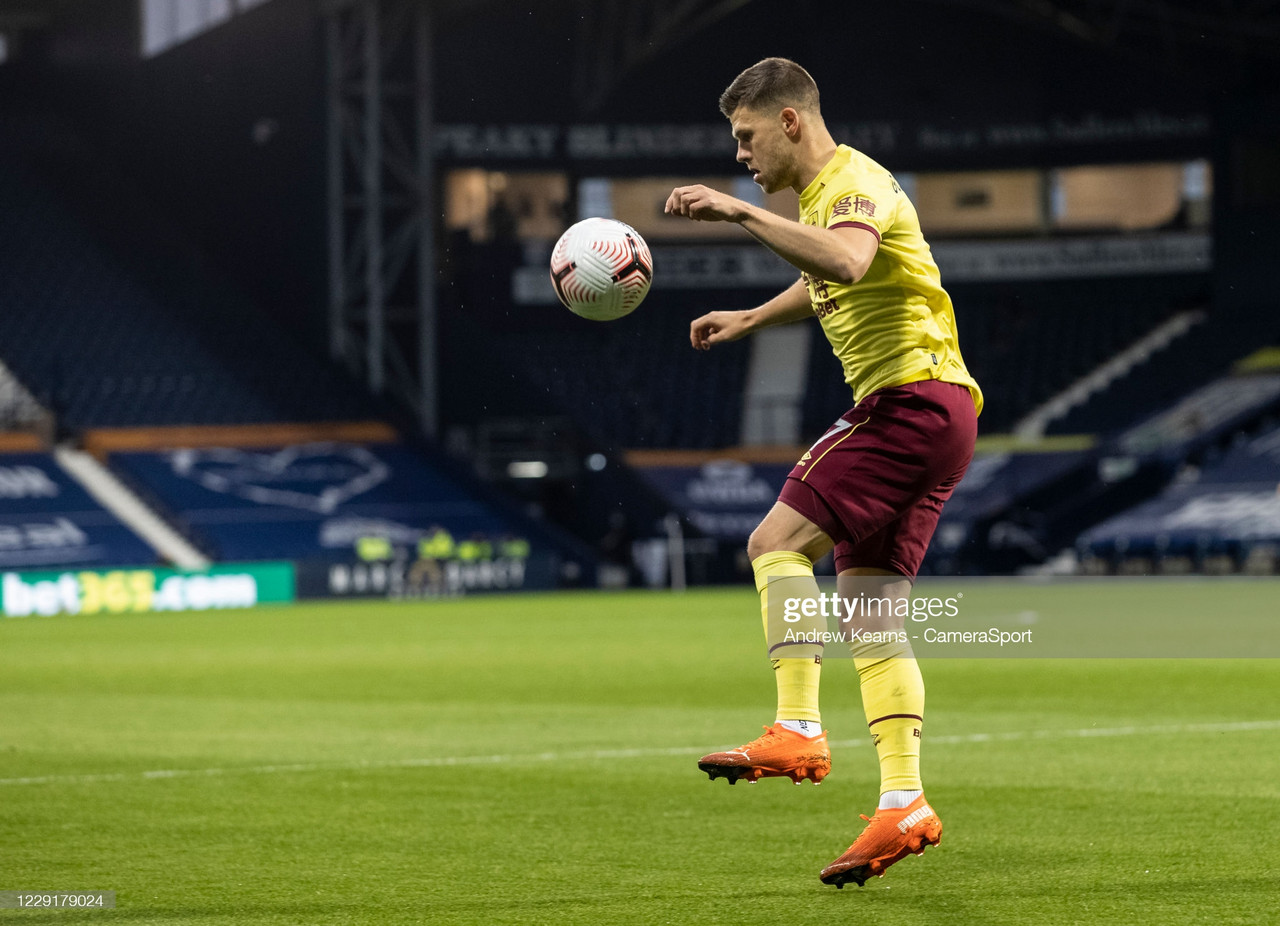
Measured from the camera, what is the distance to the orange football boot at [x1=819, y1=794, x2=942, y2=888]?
473cm

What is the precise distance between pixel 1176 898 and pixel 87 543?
84.1 feet

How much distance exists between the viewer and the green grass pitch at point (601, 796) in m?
4.86

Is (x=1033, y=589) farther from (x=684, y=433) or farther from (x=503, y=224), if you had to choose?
(x=503, y=224)

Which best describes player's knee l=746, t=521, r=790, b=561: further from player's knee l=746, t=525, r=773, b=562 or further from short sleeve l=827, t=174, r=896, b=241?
short sleeve l=827, t=174, r=896, b=241

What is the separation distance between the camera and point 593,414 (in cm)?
3186

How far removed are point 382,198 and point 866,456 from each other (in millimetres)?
28715

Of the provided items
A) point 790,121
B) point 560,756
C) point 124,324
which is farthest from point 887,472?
point 124,324

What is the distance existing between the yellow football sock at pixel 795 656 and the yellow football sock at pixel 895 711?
151 mm

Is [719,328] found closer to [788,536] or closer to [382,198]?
[788,536]

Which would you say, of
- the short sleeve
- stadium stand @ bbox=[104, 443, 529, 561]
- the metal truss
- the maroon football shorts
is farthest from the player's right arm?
the metal truss

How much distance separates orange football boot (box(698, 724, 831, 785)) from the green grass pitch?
1.10 feet

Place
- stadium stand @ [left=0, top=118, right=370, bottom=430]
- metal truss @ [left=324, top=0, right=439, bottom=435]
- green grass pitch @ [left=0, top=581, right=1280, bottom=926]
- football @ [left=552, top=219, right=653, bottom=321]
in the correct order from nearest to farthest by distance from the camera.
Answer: green grass pitch @ [left=0, top=581, right=1280, bottom=926] → football @ [left=552, top=219, right=653, bottom=321] → stadium stand @ [left=0, top=118, right=370, bottom=430] → metal truss @ [left=324, top=0, right=439, bottom=435]

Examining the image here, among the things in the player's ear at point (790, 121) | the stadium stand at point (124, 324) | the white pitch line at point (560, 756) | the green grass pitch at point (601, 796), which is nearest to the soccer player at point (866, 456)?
the player's ear at point (790, 121)

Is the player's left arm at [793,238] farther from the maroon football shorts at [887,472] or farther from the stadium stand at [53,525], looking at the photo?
the stadium stand at [53,525]
